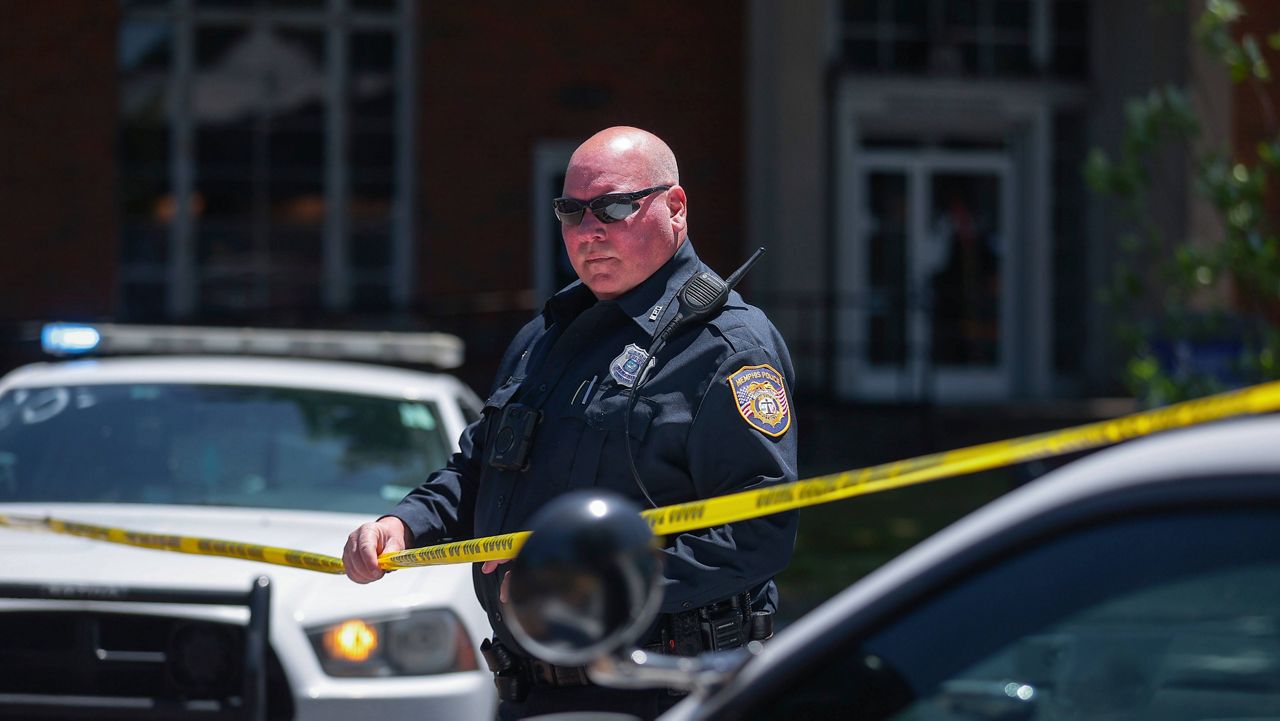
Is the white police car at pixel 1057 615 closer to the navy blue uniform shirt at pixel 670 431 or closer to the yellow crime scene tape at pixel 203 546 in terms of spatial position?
the navy blue uniform shirt at pixel 670 431

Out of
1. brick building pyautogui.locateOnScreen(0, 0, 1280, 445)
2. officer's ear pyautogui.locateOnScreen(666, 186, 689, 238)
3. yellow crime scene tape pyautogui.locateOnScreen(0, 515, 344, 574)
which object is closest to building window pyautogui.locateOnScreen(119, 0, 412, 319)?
brick building pyautogui.locateOnScreen(0, 0, 1280, 445)

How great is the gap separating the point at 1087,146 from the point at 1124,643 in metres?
13.6

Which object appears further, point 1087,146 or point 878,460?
point 1087,146

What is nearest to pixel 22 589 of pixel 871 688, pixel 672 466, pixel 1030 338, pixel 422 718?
pixel 422 718

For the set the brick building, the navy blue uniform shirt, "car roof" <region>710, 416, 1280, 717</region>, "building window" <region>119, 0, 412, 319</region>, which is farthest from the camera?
"building window" <region>119, 0, 412, 319</region>

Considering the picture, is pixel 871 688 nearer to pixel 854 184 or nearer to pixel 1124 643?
pixel 1124 643

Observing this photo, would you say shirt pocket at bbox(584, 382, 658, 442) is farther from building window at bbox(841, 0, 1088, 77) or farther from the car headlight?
building window at bbox(841, 0, 1088, 77)

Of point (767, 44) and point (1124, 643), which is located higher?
point (767, 44)

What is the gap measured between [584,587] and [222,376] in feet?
12.3

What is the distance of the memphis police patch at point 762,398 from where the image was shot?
8.61ft

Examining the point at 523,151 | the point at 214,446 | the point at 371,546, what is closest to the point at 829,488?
the point at 371,546

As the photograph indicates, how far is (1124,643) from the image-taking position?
166cm

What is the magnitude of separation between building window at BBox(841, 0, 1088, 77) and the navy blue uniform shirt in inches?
459

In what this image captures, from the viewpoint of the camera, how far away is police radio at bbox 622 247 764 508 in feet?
8.69
